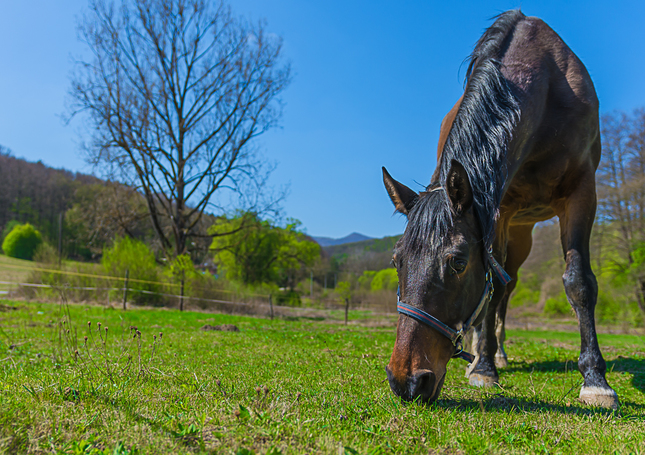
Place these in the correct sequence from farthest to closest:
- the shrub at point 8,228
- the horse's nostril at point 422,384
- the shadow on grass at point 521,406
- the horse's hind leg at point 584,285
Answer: the shrub at point 8,228 < the horse's hind leg at point 584,285 < the shadow on grass at point 521,406 < the horse's nostril at point 422,384

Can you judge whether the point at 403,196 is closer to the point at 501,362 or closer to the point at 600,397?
the point at 600,397

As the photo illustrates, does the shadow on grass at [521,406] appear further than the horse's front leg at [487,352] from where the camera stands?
No

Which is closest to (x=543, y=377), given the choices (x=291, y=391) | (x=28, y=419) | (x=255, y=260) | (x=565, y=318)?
(x=291, y=391)

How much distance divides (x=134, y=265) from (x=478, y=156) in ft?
67.2

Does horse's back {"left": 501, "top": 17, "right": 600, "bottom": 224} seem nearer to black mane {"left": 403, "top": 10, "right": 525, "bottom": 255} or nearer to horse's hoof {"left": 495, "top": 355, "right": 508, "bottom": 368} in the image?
black mane {"left": 403, "top": 10, "right": 525, "bottom": 255}

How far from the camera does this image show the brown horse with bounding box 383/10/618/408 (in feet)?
7.64

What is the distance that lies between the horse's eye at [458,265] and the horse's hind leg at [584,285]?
56.9 inches

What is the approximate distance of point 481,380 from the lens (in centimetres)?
354

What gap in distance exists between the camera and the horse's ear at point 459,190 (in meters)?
2.49

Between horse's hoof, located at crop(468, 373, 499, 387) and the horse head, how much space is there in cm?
122

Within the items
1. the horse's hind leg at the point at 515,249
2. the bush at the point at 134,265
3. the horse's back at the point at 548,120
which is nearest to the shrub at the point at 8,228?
the bush at the point at 134,265

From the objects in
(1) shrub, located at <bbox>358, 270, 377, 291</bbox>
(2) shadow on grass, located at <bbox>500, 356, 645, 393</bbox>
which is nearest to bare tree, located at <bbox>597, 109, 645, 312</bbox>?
(2) shadow on grass, located at <bbox>500, 356, 645, 393</bbox>


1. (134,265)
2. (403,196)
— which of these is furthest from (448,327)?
(134,265)

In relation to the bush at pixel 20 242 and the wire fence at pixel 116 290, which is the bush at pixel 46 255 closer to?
the wire fence at pixel 116 290
